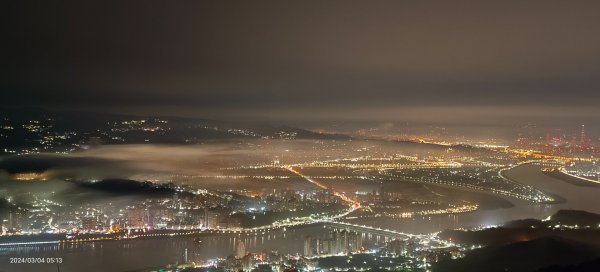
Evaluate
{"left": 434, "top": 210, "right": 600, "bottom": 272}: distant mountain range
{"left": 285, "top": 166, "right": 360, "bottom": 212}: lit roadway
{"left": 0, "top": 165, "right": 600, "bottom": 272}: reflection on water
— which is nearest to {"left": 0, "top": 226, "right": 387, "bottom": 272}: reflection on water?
{"left": 0, "top": 165, "right": 600, "bottom": 272}: reflection on water

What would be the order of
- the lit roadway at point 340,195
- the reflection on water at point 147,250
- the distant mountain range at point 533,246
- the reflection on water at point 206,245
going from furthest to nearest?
the lit roadway at point 340,195 < the reflection on water at point 206,245 < the reflection on water at point 147,250 < the distant mountain range at point 533,246

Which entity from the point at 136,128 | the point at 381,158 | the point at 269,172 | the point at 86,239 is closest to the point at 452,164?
the point at 381,158

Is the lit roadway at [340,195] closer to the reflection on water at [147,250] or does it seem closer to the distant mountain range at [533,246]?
the reflection on water at [147,250]

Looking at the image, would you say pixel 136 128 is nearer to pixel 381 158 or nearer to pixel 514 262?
pixel 381 158

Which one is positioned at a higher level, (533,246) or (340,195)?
(533,246)

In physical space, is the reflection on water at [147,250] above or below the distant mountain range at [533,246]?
below

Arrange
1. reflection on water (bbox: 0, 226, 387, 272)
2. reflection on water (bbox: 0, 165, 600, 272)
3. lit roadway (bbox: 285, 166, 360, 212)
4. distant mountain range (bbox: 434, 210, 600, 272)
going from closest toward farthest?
distant mountain range (bbox: 434, 210, 600, 272) → reflection on water (bbox: 0, 226, 387, 272) → reflection on water (bbox: 0, 165, 600, 272) → lit roadway (bbox: 285, 166, 360, 212)

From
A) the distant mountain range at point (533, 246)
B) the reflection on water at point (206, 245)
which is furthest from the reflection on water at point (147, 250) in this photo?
the distant mountain range at point (533, 246)

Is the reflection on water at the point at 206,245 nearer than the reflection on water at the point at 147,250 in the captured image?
No

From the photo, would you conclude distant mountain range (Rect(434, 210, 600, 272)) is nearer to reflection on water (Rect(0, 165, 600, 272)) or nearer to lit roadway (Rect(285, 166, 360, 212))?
reflection on water (Rect(0, 165, 600, 272))

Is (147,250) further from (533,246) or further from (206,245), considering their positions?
(533,246)

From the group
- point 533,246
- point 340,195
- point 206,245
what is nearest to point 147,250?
point 206,245
